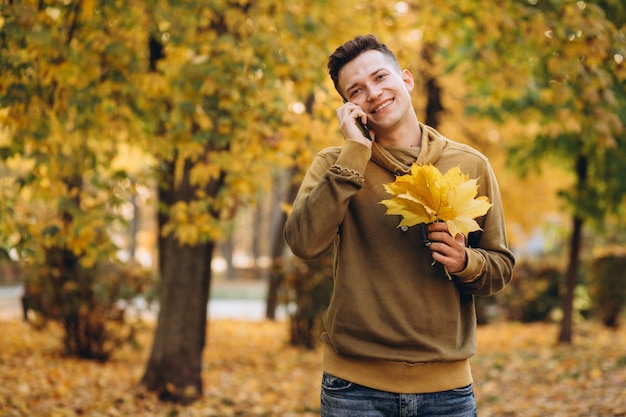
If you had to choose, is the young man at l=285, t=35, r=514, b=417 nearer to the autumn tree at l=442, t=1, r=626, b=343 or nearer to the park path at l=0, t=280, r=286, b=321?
the autumn tree at l=442, t=1, r=626, b=343

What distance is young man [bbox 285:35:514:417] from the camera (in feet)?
7.64

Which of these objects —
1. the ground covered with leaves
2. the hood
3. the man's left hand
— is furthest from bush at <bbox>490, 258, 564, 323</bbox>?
the man's left hand

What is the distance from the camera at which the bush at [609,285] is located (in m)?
12.4

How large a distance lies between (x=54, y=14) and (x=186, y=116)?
1646mm

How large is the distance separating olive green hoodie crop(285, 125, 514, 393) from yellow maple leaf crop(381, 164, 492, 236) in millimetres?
112

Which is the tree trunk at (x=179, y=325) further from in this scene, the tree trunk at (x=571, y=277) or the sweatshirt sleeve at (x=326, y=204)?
the tree trunk at (x=571, y=277)

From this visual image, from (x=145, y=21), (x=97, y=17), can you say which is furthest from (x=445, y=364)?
(x=145, y=21)

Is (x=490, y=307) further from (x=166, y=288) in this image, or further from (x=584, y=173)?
(x=166, y=288)

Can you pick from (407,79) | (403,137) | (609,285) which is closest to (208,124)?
(407,79)

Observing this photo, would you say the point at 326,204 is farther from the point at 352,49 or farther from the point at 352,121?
the point at 352,49

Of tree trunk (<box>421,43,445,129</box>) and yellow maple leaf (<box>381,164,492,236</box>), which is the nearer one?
yellow maple leaf (<box>381,164,492,236</box>)

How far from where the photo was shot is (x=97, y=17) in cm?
518

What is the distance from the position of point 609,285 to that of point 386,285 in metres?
11.4

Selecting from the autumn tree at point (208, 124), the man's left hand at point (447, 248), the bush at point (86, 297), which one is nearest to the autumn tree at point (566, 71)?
the autumn tree at point (208, 124)
